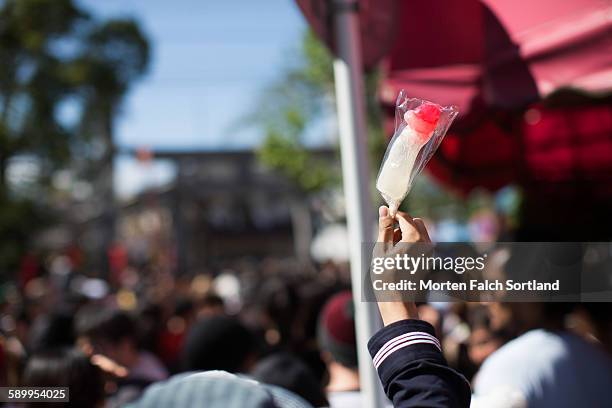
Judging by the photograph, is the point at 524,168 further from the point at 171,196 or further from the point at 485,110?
the point at 171,196

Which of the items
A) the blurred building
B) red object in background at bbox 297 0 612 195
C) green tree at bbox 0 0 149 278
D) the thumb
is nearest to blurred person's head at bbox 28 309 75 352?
red object in background at bbox 297 0 612 195

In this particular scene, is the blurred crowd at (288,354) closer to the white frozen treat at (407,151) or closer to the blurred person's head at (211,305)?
the blurred person's head at (211,305)

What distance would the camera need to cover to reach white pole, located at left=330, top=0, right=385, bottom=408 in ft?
6.92

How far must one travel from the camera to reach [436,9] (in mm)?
3234

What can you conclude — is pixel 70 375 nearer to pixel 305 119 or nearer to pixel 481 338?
pixel 481 338

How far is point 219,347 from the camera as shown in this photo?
9.94 ft

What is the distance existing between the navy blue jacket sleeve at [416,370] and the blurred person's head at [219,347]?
5.96ft

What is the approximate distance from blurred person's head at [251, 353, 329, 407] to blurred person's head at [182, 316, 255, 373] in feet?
0.79

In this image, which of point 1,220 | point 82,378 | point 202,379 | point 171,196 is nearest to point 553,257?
point 202,379

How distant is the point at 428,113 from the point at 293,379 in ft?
5.31

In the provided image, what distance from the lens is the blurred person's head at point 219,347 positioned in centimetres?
301

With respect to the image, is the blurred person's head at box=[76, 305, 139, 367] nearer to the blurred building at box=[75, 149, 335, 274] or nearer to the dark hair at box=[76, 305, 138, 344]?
the dark hair at box=[76, 305, 138, 344]

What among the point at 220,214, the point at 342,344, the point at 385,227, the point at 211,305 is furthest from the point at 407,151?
the point at 220,214

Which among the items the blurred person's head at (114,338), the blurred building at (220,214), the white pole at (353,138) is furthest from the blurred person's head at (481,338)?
the blurred building at (220,214)
